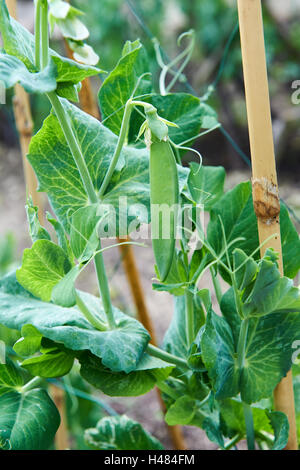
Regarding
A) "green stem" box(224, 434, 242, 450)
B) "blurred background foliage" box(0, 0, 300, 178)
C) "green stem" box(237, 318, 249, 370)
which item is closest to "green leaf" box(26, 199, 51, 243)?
"green stem" box(237, 318, 249, 370)

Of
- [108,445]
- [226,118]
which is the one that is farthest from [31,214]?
[226,118]

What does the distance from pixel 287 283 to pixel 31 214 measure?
24cm

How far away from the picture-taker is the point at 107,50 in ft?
8.63

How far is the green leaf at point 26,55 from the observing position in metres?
0.40

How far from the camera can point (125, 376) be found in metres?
0.50

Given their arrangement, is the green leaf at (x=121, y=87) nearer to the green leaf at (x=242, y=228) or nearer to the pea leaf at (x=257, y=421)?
the green leaf at (x=242, y=228)

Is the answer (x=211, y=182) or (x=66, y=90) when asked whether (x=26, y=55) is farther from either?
(x=211, y=182)

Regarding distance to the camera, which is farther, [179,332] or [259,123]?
[179,332]

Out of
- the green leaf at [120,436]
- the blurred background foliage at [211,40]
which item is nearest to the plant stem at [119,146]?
the green leaf at [120,436]

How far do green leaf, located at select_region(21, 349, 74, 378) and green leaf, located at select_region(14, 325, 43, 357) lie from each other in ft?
0.04

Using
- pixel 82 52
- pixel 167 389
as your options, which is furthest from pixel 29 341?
pixel 82 52

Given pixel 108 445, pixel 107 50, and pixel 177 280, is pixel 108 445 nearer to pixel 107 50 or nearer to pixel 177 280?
pixel 177 280

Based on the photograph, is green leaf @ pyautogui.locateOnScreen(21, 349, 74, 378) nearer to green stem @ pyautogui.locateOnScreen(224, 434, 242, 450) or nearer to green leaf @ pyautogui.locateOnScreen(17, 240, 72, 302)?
green leaf @ pyautogui.locateOnScreen(17, 240, 72, 302)

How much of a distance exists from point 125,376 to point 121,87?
0.96 ft
